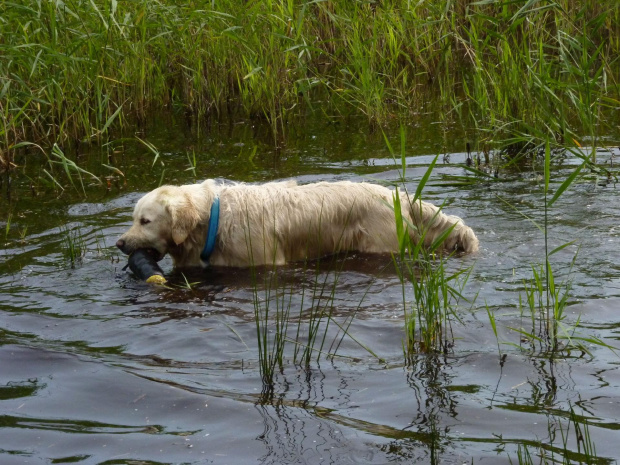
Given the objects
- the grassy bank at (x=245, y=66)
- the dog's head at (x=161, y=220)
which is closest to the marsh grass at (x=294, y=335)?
the dog's head at (x=161, y=220)

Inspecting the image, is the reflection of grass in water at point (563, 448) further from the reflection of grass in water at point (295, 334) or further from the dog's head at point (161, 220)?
the dog's head at point (161, 220)

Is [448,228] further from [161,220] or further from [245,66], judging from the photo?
[245,66]

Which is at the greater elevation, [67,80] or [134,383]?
[67,80]

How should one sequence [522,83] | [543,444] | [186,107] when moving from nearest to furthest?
[543,444] < [522,83] < [186,107]

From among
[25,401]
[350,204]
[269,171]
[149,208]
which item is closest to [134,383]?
[25,401]

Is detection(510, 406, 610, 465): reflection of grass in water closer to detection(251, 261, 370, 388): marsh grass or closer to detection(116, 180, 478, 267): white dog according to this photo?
detection(251, 261, 370, 388): marsh grass

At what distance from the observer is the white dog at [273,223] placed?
22.4ft

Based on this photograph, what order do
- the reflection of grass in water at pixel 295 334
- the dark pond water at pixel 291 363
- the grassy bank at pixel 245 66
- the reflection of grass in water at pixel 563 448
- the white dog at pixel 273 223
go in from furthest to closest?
1. the grassy bank at pixel 245 66
2. the white dog at pixel 273 223
3. the reflection of grass in water at pixel 295 334
4. the dark pond water at pixel 291 363
5. the reflection of grass in water at pixel 563 448

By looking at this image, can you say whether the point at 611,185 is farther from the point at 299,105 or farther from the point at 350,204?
the point at 299,105

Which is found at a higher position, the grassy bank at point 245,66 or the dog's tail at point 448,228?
the grassy bank at point 245,66

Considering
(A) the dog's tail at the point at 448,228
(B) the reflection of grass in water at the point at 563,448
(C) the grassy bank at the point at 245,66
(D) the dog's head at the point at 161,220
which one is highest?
(C) the grassy bank at the point at 245,66

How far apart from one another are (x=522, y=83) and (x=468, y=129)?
6.19 feet

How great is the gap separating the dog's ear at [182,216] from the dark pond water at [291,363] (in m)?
0.36

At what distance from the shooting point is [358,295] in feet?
20.0
